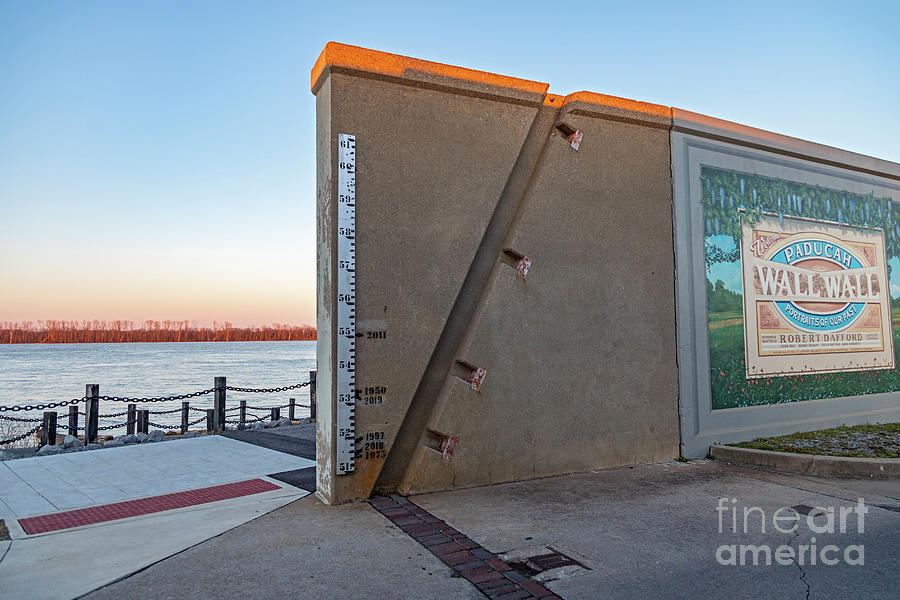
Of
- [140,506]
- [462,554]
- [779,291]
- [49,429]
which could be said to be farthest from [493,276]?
[49,429]

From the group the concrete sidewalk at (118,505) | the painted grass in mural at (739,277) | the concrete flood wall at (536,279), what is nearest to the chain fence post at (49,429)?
the concrete sidewalk at (118,505)

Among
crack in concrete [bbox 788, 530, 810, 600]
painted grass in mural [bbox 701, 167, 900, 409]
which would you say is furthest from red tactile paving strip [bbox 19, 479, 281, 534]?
painted grass in mural [bbox 701, 167, 900, 409]

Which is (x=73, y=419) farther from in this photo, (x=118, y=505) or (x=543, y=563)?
(x=543, y=563)

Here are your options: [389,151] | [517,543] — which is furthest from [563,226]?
[517,543]

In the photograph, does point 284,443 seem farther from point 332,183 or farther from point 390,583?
point 390,583

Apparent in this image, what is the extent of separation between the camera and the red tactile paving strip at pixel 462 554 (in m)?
3.34

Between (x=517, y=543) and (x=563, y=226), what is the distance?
3.50 meters

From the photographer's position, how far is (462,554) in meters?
3.91

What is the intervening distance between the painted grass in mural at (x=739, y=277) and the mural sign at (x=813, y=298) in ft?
0.44

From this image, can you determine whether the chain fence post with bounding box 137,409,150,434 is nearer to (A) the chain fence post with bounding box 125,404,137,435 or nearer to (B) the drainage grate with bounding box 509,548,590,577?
(A) the chain fence post with bounding box 125,404,137,435

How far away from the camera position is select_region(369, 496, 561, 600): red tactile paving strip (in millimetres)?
3336

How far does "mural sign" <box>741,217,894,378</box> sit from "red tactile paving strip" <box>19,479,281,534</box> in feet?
20.5

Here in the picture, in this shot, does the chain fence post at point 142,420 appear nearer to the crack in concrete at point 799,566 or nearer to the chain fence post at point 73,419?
the chain fence post at point 73,419

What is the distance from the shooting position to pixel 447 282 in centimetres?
574
